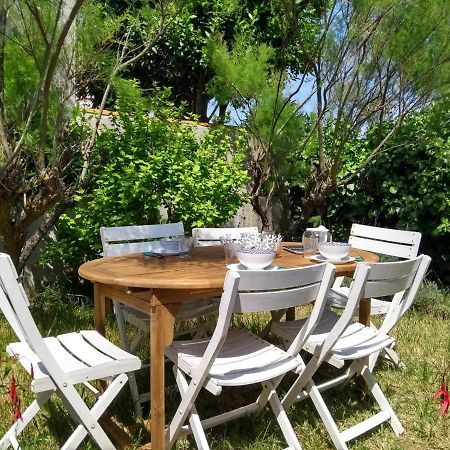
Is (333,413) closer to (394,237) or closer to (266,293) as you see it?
(266,293)

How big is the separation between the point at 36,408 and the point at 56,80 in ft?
8.94

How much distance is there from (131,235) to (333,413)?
1665 millimetres

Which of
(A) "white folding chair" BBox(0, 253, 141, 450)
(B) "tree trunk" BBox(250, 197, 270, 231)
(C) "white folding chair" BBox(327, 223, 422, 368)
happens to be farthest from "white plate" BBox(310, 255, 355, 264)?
(B) "tree trunk" BBox(250, 197, 270, 231)

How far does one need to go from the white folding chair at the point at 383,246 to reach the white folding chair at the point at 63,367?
1789 mm

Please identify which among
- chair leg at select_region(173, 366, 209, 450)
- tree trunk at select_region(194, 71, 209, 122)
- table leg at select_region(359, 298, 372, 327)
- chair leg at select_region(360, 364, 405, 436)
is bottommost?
chair leg at select_region(360, 364, 405, 436)

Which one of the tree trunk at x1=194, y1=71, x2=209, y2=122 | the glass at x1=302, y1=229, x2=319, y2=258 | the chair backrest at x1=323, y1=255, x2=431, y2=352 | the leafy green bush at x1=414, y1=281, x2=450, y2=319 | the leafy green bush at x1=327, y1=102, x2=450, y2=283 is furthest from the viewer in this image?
the tree trunk at x1=194, y1=71, x2=209, y2=122

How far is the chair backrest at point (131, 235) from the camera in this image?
3.04 meters

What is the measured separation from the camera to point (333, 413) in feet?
9.06

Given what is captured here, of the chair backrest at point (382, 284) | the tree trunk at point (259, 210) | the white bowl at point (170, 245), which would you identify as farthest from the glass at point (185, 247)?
the tree trunk at point (259, 210)

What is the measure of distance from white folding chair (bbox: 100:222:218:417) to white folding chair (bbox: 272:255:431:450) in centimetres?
70

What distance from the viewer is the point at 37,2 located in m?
3.06

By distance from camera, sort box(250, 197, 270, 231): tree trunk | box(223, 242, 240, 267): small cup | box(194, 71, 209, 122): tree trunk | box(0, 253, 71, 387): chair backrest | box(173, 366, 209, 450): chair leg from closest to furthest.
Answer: box(0, 253, 71, 387): chair backrest → box(173, 366, 209, 450): chair leg → box(223, 242, 240, 267): small cup → box(250, 197, 270, 231): tree trunk → box(194, 71, 209, 122): tree trunk

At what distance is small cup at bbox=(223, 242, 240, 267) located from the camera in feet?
8.12

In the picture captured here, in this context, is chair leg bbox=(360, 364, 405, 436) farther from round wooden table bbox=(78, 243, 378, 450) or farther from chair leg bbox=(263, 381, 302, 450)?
round wooden table bbox=(78, 243, 378, 450)
